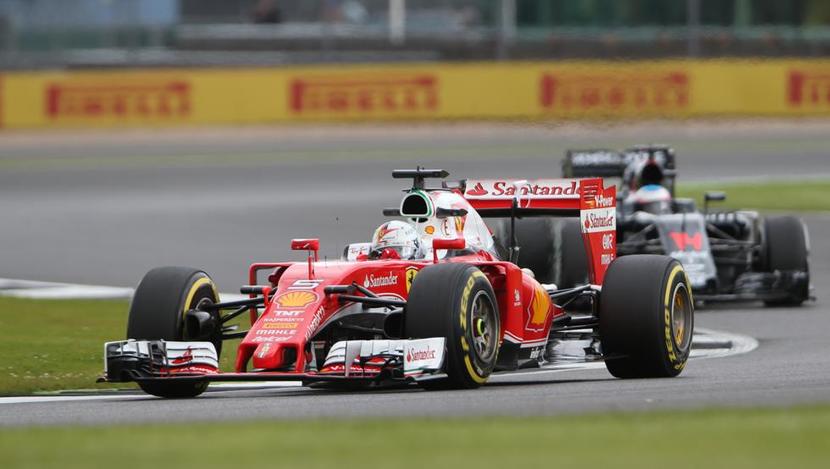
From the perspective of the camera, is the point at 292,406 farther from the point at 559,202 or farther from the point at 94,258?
the point at 94,258

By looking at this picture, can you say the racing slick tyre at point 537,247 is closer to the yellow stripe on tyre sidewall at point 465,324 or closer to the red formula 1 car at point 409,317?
the red formula 1 car at point 409,317

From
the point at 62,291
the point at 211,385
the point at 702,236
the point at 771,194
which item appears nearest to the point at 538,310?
the point at 211,385

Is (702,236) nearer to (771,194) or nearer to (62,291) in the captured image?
(62,291)

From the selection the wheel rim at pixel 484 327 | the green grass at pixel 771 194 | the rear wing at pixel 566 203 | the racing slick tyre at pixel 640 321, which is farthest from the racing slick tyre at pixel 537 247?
the green grass at pixel 771 194

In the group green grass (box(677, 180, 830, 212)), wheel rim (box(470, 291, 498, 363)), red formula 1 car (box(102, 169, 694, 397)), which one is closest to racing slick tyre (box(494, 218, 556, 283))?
red formula 1 car (box(102, 169, 694, 397))

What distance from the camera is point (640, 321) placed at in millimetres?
12625

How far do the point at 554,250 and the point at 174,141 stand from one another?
94.2ft

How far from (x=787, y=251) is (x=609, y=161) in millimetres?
2390

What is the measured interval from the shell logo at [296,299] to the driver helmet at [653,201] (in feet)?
29.0

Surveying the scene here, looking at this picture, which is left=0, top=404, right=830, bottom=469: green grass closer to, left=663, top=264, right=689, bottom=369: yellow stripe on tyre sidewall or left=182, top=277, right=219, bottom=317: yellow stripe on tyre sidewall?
left=182, top=277, right=219, bottom=317: yellow stripe on tyre sidewall

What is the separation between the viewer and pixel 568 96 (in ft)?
139

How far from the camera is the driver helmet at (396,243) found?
41.8ft

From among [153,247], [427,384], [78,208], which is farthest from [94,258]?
[427,384]

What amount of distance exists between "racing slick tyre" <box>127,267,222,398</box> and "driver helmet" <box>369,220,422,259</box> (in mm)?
1337
